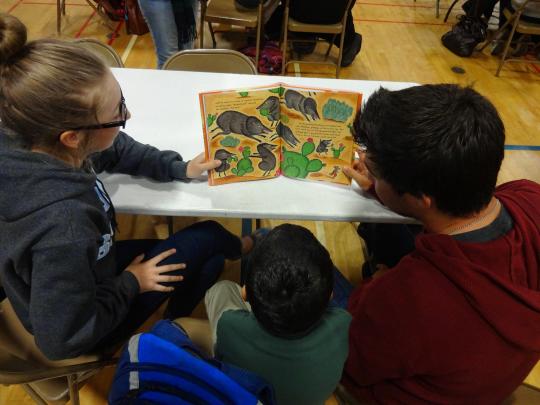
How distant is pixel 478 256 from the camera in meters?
0.82

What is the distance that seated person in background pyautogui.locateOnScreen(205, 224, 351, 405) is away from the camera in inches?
31.1

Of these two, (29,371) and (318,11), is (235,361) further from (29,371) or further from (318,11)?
(318,11)

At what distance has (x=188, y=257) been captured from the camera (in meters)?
1.29

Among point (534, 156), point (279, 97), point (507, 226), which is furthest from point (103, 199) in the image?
point (534, 156)

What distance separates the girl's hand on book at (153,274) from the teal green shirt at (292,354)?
0.31 m

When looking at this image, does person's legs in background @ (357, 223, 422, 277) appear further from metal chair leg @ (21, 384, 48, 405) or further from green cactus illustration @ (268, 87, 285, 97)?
metal chair leg @ (21, 384, 48, 405)

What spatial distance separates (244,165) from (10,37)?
0.65 metres

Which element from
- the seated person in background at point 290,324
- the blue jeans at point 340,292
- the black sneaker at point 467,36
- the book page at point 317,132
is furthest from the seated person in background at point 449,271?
the black sneaker at point 467,36

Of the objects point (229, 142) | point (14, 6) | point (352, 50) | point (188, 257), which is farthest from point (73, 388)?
point (14, 6)

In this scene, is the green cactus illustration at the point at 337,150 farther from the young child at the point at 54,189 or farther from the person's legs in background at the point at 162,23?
the person's legs in background at the point at 162,23

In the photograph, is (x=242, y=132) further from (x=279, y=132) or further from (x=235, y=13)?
(x=235, y=13)

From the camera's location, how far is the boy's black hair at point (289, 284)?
0.79m

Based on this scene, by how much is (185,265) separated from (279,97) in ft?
1.91

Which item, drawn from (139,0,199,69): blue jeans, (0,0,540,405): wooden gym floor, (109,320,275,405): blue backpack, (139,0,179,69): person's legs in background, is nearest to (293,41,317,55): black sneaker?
(0,0,540,405): wooden gym floor
